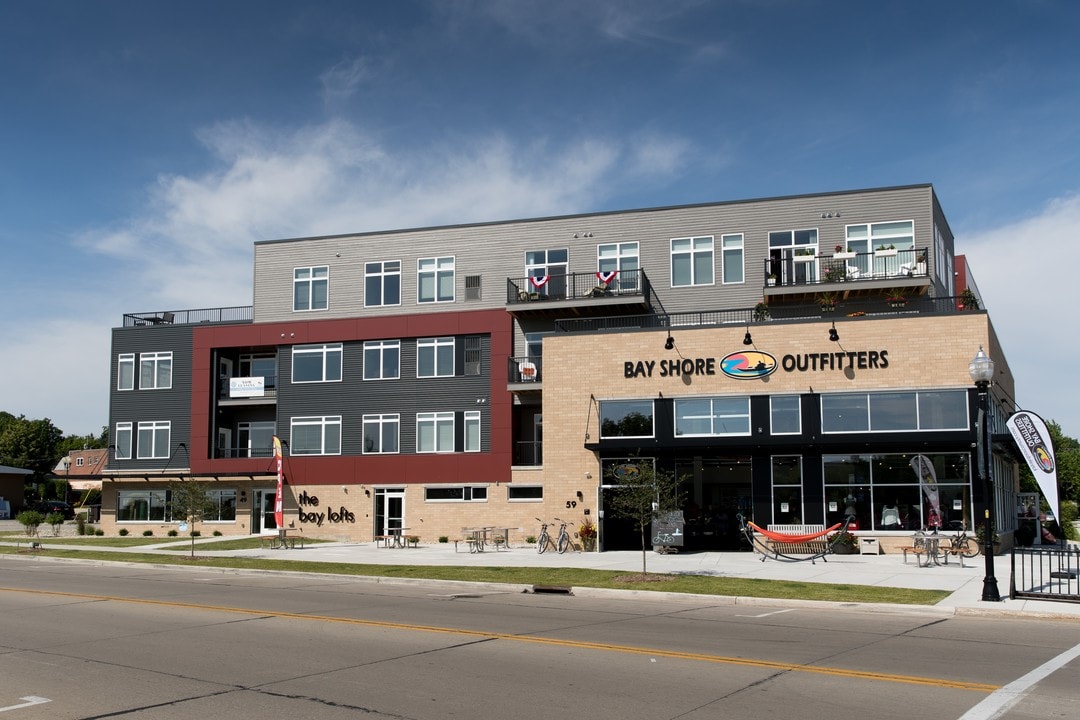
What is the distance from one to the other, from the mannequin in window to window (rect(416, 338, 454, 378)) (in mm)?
19695

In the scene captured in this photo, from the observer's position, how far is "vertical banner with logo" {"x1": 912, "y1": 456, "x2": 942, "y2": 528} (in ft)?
91.3

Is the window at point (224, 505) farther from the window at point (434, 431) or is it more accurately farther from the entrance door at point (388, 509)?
the window at point (434, 431)

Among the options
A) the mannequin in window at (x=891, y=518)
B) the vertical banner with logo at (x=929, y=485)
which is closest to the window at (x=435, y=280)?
the mannequin in window at (x=891, y=518)

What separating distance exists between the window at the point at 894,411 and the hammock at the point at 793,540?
2.91m

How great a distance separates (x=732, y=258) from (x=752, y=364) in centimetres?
898

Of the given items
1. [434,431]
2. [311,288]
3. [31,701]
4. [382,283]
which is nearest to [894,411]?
[434,431]

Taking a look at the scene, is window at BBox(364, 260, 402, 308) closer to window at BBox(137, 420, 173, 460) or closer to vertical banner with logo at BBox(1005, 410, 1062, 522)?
window at BBox(137, 420, 173, 460)

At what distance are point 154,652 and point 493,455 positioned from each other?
28906 millimetres

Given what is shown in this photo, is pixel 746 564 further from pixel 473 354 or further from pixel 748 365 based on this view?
pixel 473 354

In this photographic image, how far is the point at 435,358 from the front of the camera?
A: 138ft

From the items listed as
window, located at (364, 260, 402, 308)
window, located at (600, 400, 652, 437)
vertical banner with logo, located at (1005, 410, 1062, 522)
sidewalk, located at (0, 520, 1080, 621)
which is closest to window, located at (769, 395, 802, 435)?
window, located at (600, 400, 652, 437)

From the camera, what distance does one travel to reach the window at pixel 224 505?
45.5 meters

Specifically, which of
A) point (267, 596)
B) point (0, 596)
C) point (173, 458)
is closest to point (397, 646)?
point (267, 596)

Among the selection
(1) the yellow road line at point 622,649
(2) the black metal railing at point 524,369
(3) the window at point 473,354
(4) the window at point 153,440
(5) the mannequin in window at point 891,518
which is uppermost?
(3) the window at point 473,354
